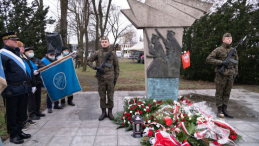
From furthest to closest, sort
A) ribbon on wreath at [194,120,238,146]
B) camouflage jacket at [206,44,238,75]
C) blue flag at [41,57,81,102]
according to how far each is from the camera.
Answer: blue flag at [41,57,81,102]
camouflage jacket at [206,44,238,75]
ribbon on wreath at [194,120,238,146]

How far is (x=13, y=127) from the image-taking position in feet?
11.8

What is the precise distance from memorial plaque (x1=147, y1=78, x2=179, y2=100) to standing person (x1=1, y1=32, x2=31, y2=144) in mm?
3002

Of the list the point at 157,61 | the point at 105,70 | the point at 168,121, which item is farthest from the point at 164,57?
the point at 168,121

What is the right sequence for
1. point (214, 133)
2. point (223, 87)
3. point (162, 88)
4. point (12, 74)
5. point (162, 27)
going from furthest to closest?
point (162, 88)
point (162, 27)
point (223, 87)
point (12, 74)
point (214, 133)

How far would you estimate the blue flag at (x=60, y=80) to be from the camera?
5344 millimetres

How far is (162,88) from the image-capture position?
5156 mm

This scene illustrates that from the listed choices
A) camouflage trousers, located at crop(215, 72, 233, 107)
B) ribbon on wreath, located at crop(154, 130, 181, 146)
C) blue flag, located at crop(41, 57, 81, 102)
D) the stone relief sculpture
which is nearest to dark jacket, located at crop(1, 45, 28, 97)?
blue flag, located at crop(41, 57, 81, 102)

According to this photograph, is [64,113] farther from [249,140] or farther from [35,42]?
[35,42]

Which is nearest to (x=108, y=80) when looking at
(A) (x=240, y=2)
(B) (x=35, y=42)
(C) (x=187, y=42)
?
(B) (x=35, y=42)

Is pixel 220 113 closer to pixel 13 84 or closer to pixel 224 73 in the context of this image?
pixel 224 73

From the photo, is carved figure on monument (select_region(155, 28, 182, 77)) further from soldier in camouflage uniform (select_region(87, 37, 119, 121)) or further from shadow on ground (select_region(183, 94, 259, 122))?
shadow on ground (select_region(183, 94, 259, 122))

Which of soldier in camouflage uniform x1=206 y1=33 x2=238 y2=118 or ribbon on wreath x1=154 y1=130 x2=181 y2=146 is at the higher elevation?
soldier in camouflage uniform x1=206 y1=33 x2=238 y2=118

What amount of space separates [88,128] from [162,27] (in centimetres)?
315

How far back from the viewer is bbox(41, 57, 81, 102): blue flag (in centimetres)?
534
